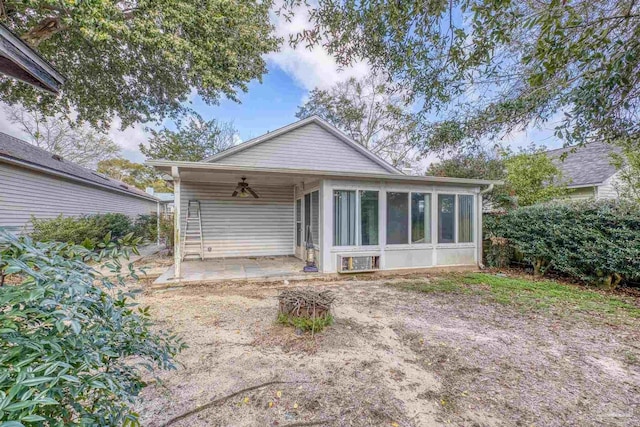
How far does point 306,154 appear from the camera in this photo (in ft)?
33.1

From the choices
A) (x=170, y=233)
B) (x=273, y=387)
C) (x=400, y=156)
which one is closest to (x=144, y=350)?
(x=273, y=387)

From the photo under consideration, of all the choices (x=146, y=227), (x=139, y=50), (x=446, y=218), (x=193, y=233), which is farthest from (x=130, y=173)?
(x=446, y=218)

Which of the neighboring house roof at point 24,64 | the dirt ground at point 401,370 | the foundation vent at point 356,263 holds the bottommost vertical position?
the dirt ground at point 401,370

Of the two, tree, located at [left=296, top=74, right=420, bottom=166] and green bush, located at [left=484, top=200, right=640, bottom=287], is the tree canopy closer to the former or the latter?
green bush, located at [left=484, top=200, right=640, bottom=287]

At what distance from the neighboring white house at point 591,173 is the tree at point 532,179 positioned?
0.74 metres

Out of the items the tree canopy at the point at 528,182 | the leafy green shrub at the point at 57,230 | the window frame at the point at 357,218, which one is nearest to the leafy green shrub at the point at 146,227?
the leafy green shrub at the point at 57,230

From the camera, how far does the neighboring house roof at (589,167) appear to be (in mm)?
10633

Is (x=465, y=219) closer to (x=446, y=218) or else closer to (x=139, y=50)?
(x=446, y=218)

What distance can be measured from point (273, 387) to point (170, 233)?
884 centimetres

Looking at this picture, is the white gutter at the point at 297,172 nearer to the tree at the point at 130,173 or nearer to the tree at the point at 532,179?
the tree at the point at 532,179

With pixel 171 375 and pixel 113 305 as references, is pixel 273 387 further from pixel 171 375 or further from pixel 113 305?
pixel 113 305

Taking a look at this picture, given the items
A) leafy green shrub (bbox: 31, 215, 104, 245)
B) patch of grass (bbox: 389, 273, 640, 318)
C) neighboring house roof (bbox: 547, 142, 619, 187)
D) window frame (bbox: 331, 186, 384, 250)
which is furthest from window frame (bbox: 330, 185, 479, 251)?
leafy green shrub (bbox: 31, 215, 104, 245)

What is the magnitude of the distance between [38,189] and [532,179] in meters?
15.7

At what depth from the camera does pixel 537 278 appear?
6.77 meters
